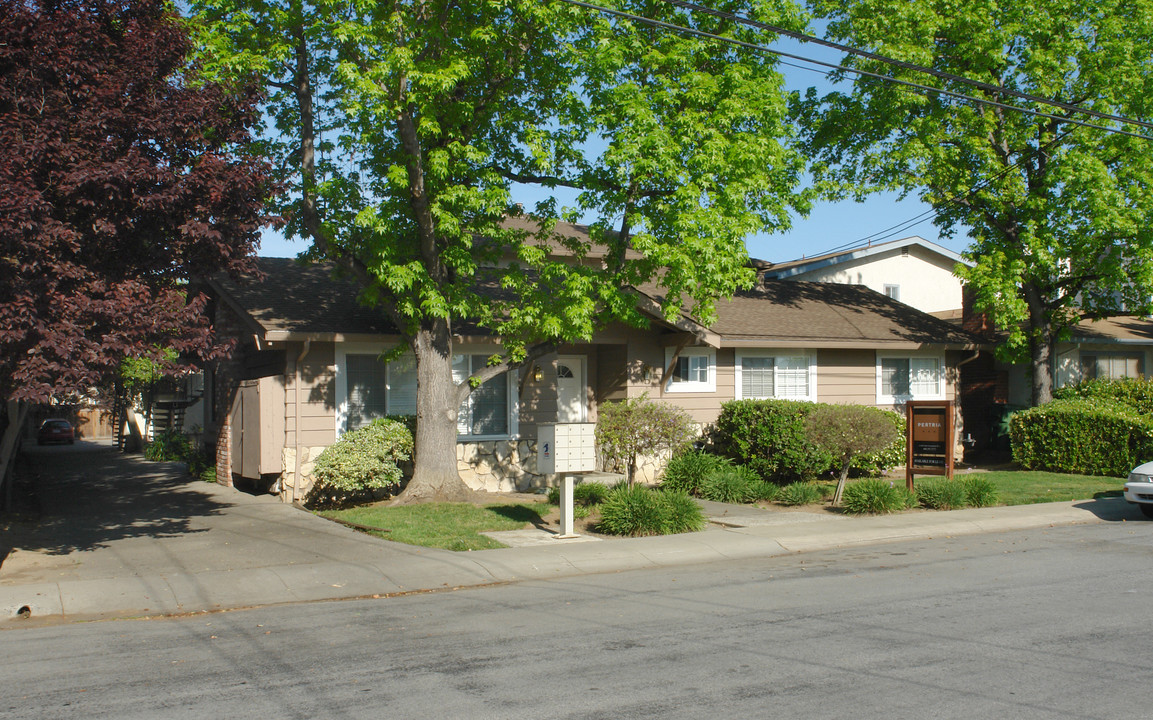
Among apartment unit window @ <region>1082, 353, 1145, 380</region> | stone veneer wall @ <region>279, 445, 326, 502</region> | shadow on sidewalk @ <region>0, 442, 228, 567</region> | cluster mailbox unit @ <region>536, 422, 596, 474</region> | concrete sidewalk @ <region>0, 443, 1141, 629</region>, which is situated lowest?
concrete sidewalk @ <region>0, 443, 1141, 629</region>

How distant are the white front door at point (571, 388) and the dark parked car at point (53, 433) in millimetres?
32808

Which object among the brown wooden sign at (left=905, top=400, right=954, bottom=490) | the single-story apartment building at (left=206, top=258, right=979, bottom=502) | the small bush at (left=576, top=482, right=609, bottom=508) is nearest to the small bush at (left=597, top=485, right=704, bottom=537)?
the small bush at (left=576, top=482, right=609, bottom=508)

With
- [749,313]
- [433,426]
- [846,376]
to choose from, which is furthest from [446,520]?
[846,376]

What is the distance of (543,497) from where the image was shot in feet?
52.9

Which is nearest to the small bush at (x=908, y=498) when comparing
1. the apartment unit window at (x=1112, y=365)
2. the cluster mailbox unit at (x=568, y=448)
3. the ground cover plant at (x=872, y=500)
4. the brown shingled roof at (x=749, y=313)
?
the ground cover plant at (x=872, y=500)

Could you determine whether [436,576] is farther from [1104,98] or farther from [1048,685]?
[1104,98]

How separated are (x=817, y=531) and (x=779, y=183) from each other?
7265 millimetres

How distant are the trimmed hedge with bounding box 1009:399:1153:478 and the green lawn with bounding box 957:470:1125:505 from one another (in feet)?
1.21

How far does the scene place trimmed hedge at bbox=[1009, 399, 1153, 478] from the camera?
18.5m

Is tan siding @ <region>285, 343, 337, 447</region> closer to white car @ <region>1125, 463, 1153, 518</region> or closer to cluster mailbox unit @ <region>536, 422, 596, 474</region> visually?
cluster mailbox unit @ <region>536, 422, 596, 474</region>

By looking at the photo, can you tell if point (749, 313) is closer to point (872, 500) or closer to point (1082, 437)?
point (872, 500)

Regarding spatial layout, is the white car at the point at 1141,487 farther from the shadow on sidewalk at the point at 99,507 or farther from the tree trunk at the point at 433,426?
the shadow on sidewalk at the point at 99,507

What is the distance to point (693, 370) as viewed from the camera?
738 inches

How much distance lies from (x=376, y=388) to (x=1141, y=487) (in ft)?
41.2
